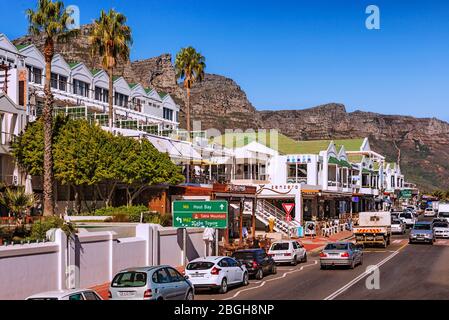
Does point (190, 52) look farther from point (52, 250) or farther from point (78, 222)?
point (52, 250)

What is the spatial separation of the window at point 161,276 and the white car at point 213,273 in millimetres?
4384

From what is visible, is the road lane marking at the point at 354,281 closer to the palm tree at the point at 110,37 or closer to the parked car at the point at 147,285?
the parked car at the point at 147,285

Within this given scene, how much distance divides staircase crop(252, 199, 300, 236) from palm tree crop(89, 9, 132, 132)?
18.5 meters

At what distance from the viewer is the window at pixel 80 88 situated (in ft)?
199

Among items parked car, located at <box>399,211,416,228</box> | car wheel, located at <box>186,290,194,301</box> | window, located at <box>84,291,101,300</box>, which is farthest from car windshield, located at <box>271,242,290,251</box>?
parked car, located at <box>399,211,416,228</box>

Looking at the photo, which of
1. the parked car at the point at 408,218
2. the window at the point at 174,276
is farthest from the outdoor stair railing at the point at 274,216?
the window at the point at 174,276

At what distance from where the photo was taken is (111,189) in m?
43.1

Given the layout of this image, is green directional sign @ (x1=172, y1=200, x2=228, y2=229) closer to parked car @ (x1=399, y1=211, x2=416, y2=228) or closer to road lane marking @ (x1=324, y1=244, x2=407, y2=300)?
road lane marking @ (x1=324, y1=244, x2=407, y2=300)

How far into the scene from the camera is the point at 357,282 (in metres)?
26.5

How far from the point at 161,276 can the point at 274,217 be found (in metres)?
38.6

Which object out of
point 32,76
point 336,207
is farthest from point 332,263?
point 336,207

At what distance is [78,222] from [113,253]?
8.49 meters

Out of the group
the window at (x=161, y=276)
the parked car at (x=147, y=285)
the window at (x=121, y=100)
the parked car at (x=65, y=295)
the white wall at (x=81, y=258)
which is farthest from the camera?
the window at (x=121, y=100)

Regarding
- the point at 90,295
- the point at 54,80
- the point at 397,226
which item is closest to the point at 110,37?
the point at 54,80
